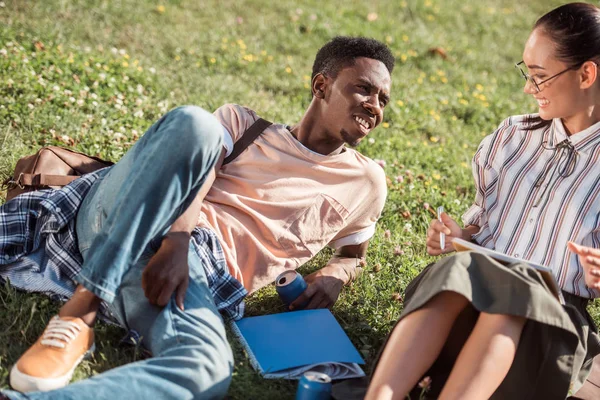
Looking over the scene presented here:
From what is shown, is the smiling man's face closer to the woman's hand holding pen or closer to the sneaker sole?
the woman's hand holding pen

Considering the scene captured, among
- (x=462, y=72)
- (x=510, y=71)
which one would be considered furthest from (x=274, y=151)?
(x=510, y=71)

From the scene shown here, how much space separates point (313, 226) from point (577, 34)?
1.63 metres

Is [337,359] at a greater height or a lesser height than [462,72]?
lesser

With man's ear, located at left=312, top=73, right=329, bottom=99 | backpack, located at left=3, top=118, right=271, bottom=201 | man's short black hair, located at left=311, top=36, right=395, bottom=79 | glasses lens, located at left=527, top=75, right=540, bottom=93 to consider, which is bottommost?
backpack, located at left=3, top=118, right=271, bottom=201

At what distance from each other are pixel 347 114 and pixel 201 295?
1392mm

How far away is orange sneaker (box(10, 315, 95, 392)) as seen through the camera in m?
2.81

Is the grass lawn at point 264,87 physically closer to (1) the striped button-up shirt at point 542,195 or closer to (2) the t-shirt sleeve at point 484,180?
(2) the t-shirt sleeve at point 484,180

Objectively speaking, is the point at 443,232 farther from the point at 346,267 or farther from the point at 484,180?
the point at 346,267

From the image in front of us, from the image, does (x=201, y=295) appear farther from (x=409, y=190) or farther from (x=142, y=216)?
(x=409, y=190)

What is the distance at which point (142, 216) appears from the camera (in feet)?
9.87

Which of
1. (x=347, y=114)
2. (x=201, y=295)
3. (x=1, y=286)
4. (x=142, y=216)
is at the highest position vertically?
(x=347, y=114)

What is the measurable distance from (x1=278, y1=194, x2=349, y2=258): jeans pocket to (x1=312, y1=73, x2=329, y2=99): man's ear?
627 millimetres

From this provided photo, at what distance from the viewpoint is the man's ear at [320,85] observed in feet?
14.2

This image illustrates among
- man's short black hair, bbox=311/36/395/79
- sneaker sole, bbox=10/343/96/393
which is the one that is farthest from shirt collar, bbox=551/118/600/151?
sneaker sole, bbox=10/343/96/393
